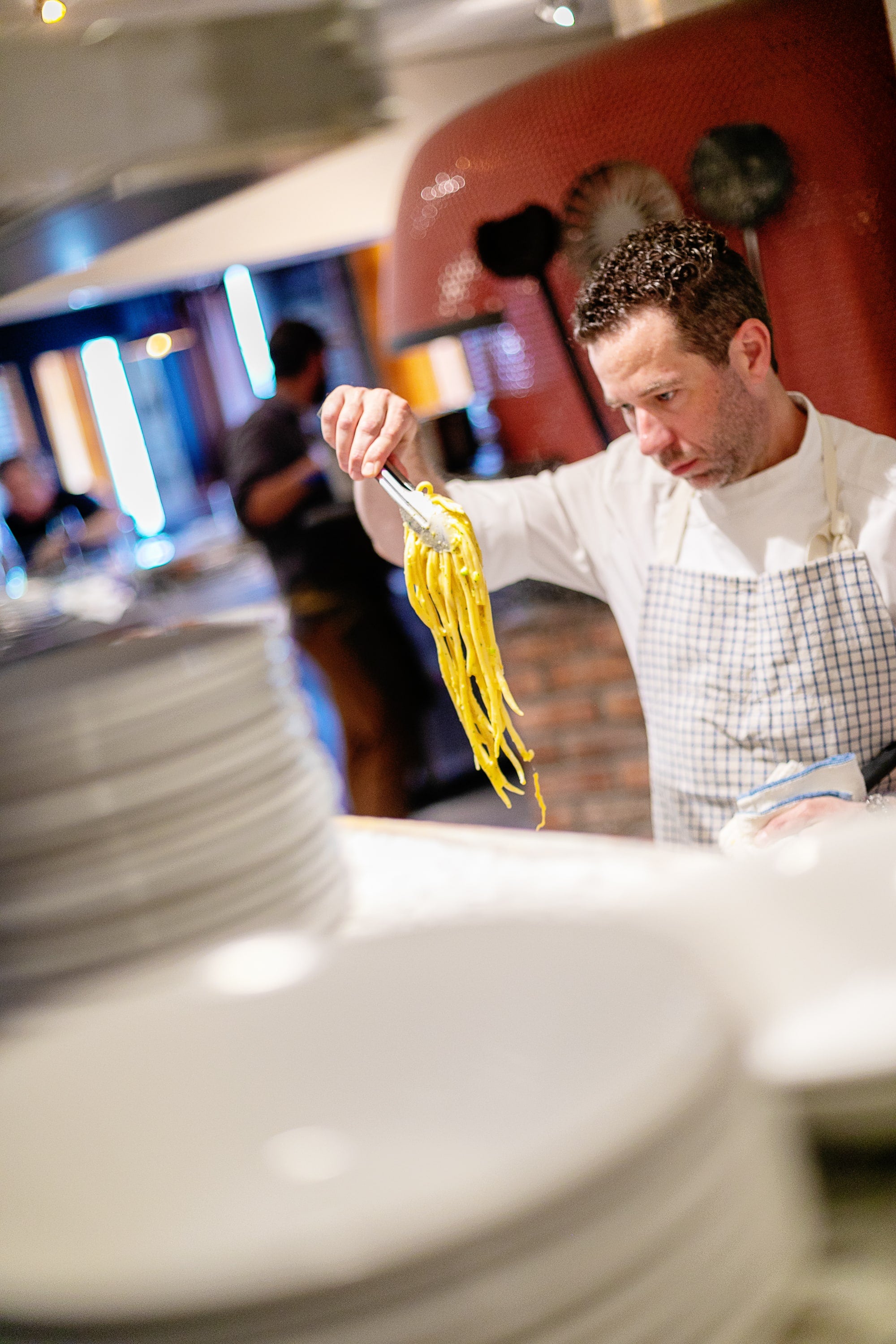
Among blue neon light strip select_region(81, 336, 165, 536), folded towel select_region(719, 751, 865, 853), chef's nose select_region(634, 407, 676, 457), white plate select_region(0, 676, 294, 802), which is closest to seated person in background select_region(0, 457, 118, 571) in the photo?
blue neon light strip select_region(81, 336, 165, 536)

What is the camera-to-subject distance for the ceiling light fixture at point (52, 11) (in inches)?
29.3

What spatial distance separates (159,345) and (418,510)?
259mm

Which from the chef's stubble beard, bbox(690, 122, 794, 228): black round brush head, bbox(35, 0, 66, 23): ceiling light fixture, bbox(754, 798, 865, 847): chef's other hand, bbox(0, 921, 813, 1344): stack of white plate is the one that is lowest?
bbox(754, 798, 865, 847): chef's other hand

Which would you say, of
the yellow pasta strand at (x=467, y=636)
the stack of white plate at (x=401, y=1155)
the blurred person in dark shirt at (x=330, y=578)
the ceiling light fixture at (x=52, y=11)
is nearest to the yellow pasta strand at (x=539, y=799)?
the yellow pasta strand at (x=467, y=636)

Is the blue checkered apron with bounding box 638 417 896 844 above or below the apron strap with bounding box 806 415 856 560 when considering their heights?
below

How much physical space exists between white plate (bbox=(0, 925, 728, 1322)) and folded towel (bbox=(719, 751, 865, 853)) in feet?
1.32

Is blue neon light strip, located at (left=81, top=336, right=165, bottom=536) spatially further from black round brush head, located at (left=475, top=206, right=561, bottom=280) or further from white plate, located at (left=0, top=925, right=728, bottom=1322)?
white plate, located at (left=0, top=925, right=728, bottom=1322)

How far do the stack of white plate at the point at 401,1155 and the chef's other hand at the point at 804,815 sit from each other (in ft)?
1.31

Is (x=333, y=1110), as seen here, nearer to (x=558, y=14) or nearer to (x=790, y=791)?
(x=790, y=791)

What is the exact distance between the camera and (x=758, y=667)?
774 millimetres

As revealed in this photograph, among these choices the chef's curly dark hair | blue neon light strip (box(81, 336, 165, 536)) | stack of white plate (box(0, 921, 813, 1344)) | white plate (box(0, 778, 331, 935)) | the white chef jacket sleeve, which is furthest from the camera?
blue neon light strip (box(81, 336, 165, 536))

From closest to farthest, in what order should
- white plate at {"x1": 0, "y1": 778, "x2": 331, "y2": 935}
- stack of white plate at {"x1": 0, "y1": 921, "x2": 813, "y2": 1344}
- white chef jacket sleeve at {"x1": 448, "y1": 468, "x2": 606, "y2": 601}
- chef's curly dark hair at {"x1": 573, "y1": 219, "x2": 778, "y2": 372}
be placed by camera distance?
stack of white plate at {"x1": 0, "y1": 921, "x2": 813, "y2": 1344} < white plate at {"x1": 0, "y1": 778, "x2": 331, "y2": 935} < chef's curly dark hair at {"x1": 573, "y1": 219, "x2": 778, "y2": 372} < white chef jacket sleeve at {"x1": 448, "y1": 468, "x2": 606, "y2": 601}

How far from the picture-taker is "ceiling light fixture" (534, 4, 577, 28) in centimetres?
77

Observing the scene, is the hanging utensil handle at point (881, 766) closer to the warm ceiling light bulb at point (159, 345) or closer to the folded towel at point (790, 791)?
the folded towel at point (790, 791)
